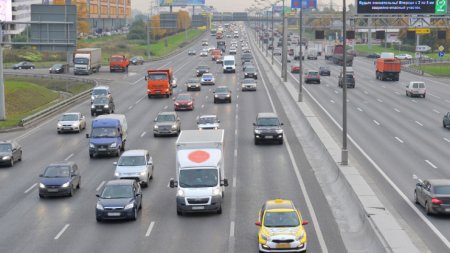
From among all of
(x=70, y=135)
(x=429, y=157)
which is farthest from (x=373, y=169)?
(x=70, y=135)

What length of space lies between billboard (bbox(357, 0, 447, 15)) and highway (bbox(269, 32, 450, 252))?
8542 mm

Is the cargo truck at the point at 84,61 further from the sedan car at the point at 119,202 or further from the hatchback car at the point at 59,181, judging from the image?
the sedan car at the point at 119,202

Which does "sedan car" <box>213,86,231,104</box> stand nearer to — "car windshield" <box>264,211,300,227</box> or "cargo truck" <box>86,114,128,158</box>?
"cargo truck" <box>86,114,128,158</box>

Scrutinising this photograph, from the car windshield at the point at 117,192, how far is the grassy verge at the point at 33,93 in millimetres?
46932

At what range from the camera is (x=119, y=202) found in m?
30.0

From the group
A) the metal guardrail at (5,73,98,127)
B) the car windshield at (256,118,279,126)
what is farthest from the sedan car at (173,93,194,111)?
the car windshield at (256,118,279,126)

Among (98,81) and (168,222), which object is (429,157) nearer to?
(168,222)

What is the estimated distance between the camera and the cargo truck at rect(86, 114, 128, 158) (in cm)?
4494

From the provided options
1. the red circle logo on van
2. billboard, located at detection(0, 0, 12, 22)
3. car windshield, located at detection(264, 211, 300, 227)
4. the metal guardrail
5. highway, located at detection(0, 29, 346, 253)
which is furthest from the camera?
billboard, located at detection(0, 0, 12, 22)

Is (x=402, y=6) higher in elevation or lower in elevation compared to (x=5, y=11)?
higher

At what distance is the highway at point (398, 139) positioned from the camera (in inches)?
1166

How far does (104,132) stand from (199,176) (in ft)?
52.0

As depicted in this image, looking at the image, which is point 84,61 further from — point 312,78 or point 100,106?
point 100,106

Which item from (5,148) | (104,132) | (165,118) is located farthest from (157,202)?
(165,118)
